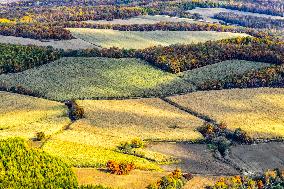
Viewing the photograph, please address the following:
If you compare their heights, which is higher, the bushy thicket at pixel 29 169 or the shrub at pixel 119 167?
the bushy thicket at pixel 29 169

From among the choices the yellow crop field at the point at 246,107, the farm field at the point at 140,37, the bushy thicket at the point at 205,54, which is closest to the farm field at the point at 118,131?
the yellow crop field at the point at 246,107

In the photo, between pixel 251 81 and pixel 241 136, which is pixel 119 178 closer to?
pixel 241 136

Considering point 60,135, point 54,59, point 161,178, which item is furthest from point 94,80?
point 161,178

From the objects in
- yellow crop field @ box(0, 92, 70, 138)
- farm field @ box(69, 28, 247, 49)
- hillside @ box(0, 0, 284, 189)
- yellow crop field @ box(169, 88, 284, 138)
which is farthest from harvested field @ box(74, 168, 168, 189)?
farm field @ box(69, 28, 247, 49)

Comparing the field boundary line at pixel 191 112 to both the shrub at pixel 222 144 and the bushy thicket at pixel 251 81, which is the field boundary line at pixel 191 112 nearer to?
the shrub at pixel 222 144

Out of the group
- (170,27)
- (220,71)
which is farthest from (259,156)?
(170,27)

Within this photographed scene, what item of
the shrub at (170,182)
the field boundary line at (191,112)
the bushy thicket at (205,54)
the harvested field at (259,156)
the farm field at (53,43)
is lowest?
the harvested field at (259,156)

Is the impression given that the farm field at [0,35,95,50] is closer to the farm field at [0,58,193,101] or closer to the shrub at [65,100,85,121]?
the farm field at [0,58,193,101]
